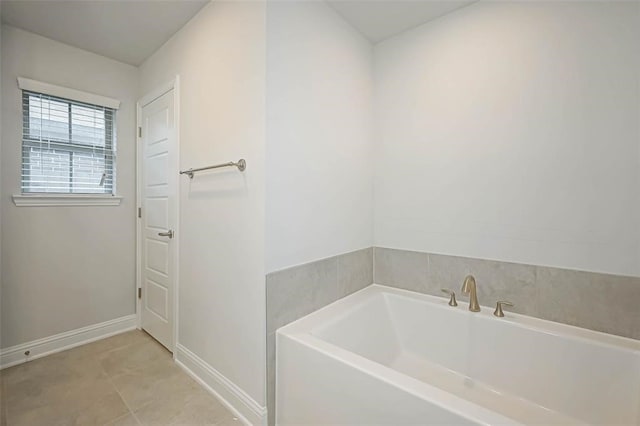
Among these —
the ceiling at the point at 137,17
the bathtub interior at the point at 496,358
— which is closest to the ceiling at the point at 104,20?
the ceiling at the point at 137,17

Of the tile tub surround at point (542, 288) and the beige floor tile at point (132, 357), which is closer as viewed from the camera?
the tile tub surround at point (542, 288)

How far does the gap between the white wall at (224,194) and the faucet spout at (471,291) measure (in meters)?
1.18

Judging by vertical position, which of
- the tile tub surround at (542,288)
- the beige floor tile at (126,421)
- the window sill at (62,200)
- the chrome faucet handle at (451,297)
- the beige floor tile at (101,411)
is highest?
Result: the window sill at (62,200)

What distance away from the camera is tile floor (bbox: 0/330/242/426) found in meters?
1.48

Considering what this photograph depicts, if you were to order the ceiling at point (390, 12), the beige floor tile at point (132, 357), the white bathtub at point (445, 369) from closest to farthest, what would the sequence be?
the white bathtub at point (445, 369) < the ceiling at point (390, 12) < the beige floor tile at point (132, 357)

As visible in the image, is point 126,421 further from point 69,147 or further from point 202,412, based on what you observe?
point 69,147

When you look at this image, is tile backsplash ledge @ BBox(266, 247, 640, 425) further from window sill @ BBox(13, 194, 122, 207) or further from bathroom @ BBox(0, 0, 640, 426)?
window sill @ BBox(13, 194, 122, 207)

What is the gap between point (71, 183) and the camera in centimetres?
222

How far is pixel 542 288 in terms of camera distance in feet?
4.94

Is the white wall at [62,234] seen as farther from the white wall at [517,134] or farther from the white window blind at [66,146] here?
the white wall at [517,134]

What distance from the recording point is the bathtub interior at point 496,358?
125 centimetres

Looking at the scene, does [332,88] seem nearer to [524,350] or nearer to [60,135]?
[524,350]

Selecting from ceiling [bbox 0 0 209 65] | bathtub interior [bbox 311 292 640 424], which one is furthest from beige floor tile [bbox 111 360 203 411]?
ceiling [bbox 0 0 209 65]

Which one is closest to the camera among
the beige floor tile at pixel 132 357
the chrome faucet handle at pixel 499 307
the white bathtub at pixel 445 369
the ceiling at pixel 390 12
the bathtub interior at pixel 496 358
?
the white bathtub at pixel 445 369
